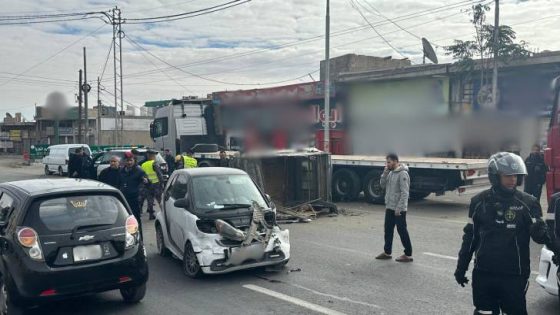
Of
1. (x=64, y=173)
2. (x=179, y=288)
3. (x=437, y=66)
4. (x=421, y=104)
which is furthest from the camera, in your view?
(x=64, y=173)

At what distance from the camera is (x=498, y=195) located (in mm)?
3877

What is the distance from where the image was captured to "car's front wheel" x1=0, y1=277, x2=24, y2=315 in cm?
505

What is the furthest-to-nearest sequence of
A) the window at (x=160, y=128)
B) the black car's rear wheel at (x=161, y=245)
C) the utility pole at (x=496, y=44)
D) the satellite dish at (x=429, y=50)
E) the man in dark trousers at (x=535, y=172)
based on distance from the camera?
1. the satellite dish at (x=429, y=50)
2. the window at (x=160, y=128)
3. the utility pole at (x=496, y=44)
4. the man in dark trousers at (x=535, y=172)
5. the black car's rear wheel at (x=161, y=245)

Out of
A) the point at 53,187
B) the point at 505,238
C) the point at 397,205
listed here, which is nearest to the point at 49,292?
the point at 53,187

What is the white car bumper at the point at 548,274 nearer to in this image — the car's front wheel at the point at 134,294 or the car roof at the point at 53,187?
the car's front wheel at the point at 134,294

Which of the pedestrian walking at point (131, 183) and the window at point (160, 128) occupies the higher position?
the window at point (160, 128)

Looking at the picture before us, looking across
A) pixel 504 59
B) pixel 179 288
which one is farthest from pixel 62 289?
pixel 504 59

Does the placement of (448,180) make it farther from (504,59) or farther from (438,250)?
(504,59)

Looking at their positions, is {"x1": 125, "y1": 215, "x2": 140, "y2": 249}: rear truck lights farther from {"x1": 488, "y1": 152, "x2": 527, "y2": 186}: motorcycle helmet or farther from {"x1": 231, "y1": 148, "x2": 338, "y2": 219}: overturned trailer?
{"x1": 231, "y1": 148, "x2": 338, "y2": 219}: overturned trailer

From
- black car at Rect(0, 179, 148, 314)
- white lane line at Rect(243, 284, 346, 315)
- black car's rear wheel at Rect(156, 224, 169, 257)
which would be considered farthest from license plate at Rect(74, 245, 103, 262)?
black car's rear wheel at Rect(156, 224, 169, 257)

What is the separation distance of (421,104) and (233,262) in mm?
11512

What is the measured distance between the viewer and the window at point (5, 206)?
5.55 meters

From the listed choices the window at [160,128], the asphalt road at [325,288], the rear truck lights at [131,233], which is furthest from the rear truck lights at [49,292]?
the window at [160,128]

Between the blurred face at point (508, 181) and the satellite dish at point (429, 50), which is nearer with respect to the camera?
the blurred face at point (508, 181)
